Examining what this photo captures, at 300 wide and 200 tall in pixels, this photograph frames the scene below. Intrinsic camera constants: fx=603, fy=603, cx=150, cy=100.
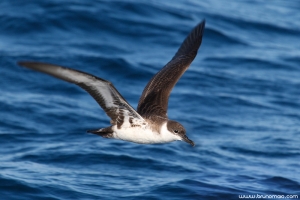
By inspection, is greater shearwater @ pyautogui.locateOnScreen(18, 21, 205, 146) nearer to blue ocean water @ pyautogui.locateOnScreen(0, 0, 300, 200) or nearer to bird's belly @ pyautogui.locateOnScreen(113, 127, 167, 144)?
bird's belly @ pyautogui.locateOnScreen(113, 127, 167, 144)

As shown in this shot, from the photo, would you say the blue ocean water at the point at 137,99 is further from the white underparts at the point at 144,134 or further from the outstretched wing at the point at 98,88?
the outstretched wing at the point at 98,88

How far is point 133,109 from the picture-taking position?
676 cm

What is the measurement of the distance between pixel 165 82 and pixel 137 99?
379 centimetres

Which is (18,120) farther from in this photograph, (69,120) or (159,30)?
(159,30)

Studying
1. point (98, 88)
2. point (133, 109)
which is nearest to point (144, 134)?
point (133, 109)

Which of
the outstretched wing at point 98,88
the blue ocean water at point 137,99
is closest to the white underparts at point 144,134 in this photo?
the outstretched wing at point 98,88

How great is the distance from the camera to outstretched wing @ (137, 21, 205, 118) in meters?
7.88

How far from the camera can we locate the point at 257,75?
14.1 metres

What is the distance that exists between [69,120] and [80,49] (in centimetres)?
316

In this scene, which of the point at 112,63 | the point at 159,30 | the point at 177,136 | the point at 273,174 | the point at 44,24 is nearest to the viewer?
the point at 177,136

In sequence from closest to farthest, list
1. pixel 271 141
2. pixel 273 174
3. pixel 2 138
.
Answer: pixel 273 174 → pixel 2 138 → pixel 271 141

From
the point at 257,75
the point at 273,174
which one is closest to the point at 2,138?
the point at 273,174

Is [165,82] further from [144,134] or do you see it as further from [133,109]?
[133,109]

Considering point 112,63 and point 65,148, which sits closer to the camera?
point 65,148
